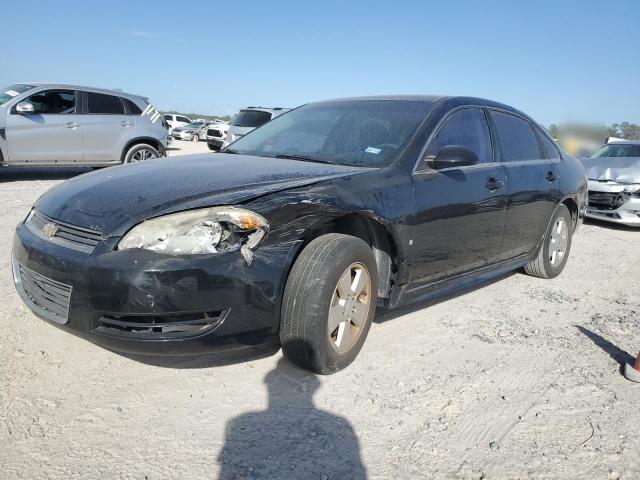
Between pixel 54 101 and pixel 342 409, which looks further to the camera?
pixel 54 101

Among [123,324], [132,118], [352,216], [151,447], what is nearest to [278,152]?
[352,216]

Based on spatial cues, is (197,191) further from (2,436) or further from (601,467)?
(601,467)

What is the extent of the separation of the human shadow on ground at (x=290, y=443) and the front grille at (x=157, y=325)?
463 millimetres

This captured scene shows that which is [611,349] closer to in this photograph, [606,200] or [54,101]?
[606,200]

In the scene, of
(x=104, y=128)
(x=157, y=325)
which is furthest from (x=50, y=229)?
(x=104, y=128)

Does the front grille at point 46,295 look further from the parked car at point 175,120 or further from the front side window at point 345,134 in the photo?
the parked car at point 175,120

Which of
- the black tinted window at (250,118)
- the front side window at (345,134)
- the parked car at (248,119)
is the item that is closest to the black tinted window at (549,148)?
the front side window at (345,134)

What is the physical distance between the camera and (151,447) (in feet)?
7.10

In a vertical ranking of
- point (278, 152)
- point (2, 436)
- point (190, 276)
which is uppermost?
point (278, 152)

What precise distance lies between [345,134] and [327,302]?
1438 millimetres

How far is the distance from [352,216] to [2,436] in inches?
76.3

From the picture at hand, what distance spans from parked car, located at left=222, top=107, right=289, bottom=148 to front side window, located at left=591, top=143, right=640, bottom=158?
6995 millimetres

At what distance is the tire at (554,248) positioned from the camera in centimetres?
483

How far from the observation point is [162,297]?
2.26 metres
